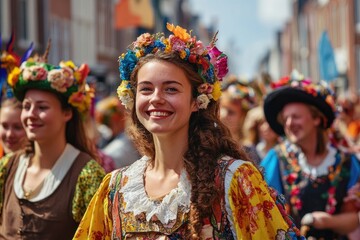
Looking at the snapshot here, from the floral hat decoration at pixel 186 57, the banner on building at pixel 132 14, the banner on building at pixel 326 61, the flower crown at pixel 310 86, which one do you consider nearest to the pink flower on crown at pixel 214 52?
the floral hat decoration at pixel 186 57

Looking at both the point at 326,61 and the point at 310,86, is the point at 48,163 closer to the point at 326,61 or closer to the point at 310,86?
the point at 310,86

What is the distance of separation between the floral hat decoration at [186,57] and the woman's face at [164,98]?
7 cm

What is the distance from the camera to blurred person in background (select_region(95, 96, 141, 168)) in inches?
295

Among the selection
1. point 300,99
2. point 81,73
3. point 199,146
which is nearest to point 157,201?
point 199,146

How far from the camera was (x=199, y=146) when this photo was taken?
3350 mm

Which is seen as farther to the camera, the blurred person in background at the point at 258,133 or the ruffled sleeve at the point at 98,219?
the blurred person in background at the point at 258,133

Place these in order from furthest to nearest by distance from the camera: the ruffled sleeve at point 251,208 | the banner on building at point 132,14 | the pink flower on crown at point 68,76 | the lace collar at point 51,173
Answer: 1. the banner on building at point 132,14
2. the pink flower on crown at point 68,76
3. the lace collar at point 51,173
4. the ruffled sleeve at point 251,208

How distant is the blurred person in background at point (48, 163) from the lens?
4332mm

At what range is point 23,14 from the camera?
883 inches

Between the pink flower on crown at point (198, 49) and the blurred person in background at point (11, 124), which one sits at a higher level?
the blurred person in background at point (11, 124)

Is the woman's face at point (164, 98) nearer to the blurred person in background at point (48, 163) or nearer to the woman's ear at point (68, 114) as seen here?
the blurred person in background at point (48, 163)

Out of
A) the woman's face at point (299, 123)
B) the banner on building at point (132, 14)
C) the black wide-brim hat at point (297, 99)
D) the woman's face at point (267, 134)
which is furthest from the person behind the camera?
the banner on building at point (132, 14)

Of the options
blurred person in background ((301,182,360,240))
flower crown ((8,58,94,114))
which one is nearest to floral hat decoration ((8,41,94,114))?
flower crown ((8,58,94,114))

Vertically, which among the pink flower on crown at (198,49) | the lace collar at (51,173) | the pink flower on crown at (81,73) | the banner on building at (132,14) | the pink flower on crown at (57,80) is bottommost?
the lace collar at (51,173)
